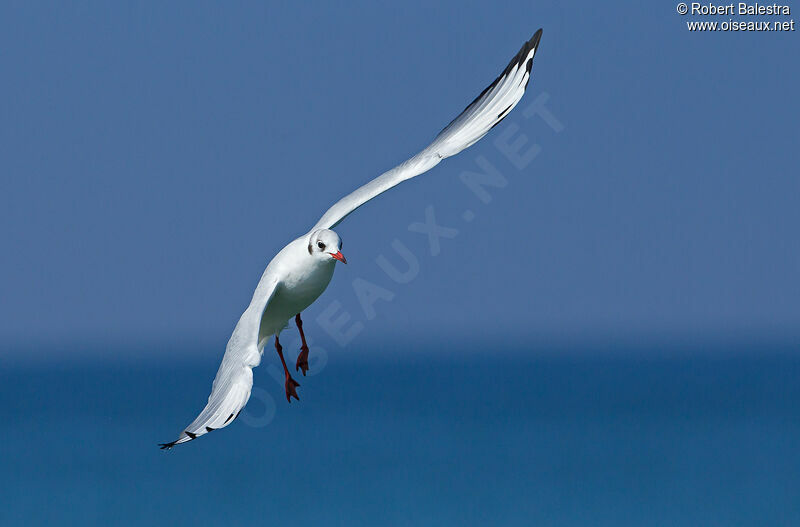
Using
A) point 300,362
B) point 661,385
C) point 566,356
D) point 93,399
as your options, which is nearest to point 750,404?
point 661,385

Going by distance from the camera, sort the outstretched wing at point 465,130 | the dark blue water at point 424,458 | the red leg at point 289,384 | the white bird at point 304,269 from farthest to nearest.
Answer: the dark blue water at point 424,458, the outstretched wing at point 465,130, the red leg at point 289,384, the white bird at point 304,269

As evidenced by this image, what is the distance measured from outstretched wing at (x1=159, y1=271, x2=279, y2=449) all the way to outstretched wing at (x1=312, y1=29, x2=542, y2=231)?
161cm

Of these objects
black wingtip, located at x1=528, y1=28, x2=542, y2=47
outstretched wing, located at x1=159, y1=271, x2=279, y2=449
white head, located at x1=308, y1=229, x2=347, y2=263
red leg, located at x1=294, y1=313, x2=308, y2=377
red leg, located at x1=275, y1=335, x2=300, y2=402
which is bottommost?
outstretched wing, located at x1=159, y1=271, x2=279, y2=449

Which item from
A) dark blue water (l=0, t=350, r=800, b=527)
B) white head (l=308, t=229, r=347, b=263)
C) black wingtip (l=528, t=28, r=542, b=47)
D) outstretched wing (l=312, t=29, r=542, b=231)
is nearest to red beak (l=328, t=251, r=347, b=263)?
white head (l=308, t=229, r=347, b=263)

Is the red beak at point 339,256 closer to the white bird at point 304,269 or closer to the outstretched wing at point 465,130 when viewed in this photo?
the white bird at point 304,269

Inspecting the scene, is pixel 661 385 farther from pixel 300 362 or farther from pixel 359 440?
pixel 300 362

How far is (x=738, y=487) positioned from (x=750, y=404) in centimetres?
3004

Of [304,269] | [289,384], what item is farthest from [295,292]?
[289,384]

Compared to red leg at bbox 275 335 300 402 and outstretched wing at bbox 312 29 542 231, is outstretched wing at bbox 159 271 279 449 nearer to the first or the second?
red leg at bbox 275 335 300 402

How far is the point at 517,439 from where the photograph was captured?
63375 mm

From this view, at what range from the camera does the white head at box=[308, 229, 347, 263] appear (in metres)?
12.1

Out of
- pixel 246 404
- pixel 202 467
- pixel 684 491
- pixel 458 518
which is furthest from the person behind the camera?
pixel 202 467

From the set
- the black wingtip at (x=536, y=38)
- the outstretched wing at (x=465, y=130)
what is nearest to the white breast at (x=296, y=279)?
the outstretched wing at (x=465, y=130)

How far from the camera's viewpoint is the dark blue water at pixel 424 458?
47.0 m
